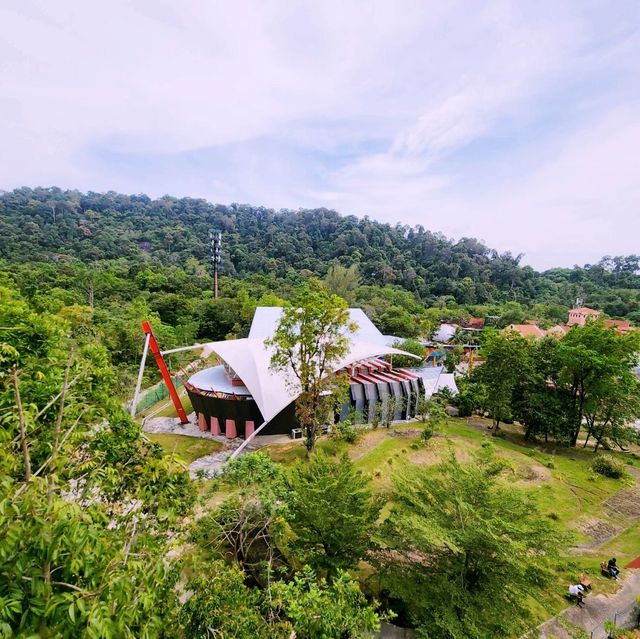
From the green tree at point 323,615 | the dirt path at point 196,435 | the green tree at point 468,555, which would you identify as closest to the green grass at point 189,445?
the dirt path at point 196,435

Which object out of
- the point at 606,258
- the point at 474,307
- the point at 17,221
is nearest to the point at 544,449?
the point at 474,307

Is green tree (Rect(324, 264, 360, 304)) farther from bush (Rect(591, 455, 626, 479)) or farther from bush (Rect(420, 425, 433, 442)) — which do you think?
bush (Rect(591, 455, 626, 479))

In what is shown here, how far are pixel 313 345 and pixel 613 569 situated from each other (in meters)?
12.4

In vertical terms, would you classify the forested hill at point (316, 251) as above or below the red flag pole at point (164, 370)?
above

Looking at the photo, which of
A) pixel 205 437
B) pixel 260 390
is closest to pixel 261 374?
pixel 260 390

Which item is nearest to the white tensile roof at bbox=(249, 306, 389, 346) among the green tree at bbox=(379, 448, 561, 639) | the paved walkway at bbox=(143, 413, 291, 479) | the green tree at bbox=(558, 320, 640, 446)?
the paved walkway at bbox=(143, 413, 291, 479)

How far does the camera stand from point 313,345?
15.7 m

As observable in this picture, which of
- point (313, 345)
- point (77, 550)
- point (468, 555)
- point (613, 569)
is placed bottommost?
point (613, 569)

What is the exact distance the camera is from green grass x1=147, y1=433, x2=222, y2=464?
57.3ft

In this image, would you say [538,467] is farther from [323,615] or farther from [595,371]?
[323,615]

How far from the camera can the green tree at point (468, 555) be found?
7430 mm

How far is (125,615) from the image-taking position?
277 centimetres

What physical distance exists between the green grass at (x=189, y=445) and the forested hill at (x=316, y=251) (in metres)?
52.5

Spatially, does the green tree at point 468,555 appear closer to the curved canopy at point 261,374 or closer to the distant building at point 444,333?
the curved canopy at point 261,374
